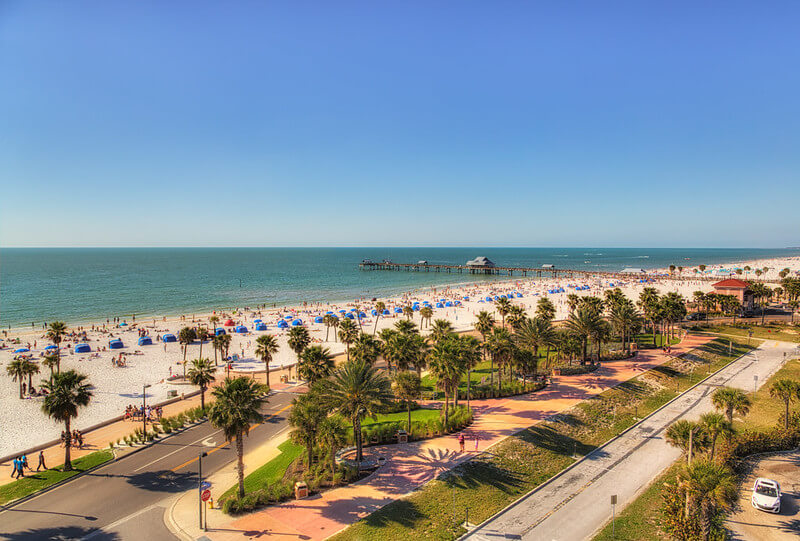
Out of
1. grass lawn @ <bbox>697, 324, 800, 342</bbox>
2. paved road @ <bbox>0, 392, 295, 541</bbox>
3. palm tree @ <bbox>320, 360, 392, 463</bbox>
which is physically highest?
palm tree @ <bbox>320, 360, 392, 463</bbox>

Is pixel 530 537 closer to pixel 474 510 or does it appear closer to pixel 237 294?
pixel 474 510

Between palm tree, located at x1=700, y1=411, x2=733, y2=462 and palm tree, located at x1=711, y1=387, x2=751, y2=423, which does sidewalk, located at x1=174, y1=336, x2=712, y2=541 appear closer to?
palm tree, located at x1=711, y1=387, x2=751, y2=423

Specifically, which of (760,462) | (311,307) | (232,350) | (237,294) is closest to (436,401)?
(760,462)

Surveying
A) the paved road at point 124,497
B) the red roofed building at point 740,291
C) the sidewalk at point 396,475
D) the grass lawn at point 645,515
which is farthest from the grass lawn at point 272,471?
the red roofed building at point 740,291

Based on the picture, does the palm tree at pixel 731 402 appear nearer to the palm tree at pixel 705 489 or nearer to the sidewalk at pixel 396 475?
the palm tree at pixel 705 489

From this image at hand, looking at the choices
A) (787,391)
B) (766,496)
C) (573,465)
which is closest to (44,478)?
(573,465)

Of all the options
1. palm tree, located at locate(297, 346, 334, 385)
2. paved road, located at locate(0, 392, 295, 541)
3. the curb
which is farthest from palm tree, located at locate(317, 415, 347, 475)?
the curb
